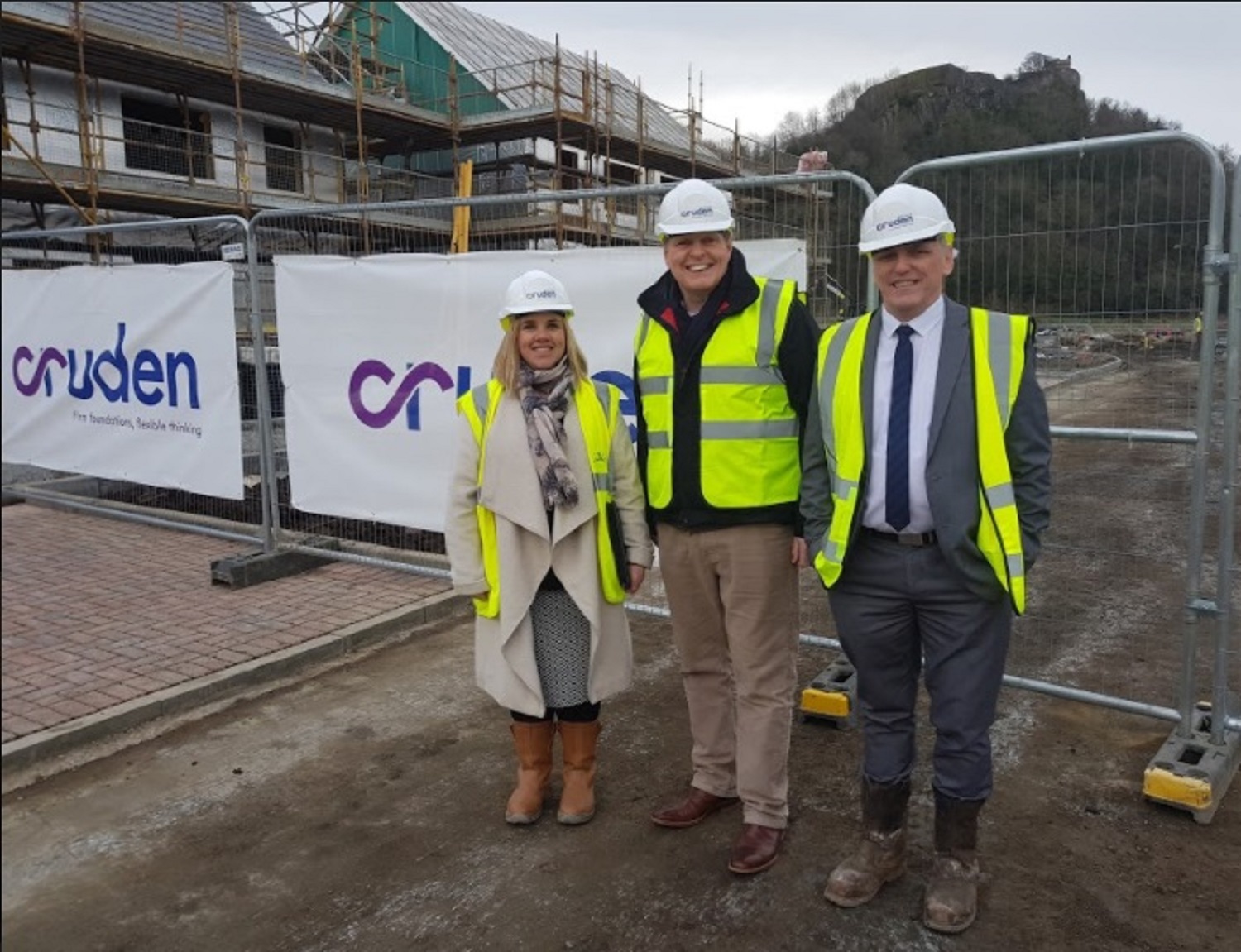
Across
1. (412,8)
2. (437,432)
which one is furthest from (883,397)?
(412,8)

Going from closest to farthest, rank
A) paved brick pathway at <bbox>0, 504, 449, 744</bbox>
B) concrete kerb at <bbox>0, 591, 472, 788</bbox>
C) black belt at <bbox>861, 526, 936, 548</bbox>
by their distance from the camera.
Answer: black belt at <bbox>861, 526, 936, 548</bbox>
concrete kerb at <bbox>0, 591, 472, 788</bbox>
paved brick pathway at <bbox>0, 504, 449, 744</bbox>

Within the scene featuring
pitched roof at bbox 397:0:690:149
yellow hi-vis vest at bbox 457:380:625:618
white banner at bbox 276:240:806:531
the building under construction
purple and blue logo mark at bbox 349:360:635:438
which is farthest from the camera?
pitched roof at bbox 397:0:690:149

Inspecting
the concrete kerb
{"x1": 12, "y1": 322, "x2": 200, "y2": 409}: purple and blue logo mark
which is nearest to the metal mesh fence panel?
the concrete kerb

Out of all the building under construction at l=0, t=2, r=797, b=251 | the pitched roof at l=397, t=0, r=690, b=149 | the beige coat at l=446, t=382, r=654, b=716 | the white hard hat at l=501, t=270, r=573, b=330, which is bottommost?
the beige coat at l=446, t=382, r=654, b=716

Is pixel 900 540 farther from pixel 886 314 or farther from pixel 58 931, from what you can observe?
pixel 58 931

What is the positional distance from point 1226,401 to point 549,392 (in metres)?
2.55

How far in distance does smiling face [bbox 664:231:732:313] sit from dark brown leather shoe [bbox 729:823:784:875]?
72.6 inches

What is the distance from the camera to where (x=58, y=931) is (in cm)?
308

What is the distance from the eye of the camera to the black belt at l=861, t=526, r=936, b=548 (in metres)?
2.96

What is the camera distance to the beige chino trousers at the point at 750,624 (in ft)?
10.9

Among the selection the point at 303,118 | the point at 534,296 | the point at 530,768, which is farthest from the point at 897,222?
the point at 303,118

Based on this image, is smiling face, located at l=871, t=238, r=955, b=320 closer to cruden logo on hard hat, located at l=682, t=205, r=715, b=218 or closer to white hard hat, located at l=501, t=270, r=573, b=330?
cruden logo on hard hat, located at l=682, t=205, r=715, b=218

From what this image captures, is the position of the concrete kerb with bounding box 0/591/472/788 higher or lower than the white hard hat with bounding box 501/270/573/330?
lower

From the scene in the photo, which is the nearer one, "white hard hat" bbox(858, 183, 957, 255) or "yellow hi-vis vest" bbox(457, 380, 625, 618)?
"white hard hat" bbox(858, 183, 957, 255)
